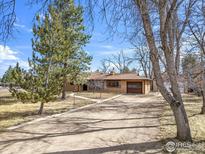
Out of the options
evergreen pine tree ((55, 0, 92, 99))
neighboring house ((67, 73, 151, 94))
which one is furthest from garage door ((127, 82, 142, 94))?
evergreen pine tree ((55, 0, 92, 99))

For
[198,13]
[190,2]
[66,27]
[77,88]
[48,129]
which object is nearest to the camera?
[48,129]

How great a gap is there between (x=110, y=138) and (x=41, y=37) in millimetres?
8676

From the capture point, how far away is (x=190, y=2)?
12719 millimetres

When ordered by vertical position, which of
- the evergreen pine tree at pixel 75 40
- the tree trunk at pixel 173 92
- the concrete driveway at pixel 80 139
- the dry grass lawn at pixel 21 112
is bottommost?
the concrete driveway at pixel 80 139

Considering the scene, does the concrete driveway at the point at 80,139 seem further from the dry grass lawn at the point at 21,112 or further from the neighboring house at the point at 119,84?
the neighboring house at the point at 119,84

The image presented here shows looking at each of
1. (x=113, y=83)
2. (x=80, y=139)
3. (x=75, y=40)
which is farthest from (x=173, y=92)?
(x=113, y=83)

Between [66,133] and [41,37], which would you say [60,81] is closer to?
[41,37]

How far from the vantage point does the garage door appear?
40594mm

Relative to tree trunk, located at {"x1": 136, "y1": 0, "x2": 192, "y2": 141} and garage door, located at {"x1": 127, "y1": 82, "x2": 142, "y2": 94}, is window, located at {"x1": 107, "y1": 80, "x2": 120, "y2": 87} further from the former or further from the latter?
tree trunk, located at {"x1": 136, "y1": 0, "x2": 192, "y2": 141}

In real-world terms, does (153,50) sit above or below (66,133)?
above

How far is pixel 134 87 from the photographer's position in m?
41.1

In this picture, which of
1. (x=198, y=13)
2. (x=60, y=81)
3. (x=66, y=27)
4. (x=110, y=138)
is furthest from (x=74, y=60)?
(x=110, y=138)

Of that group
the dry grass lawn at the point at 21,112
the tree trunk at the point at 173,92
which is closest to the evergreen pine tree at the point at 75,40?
the dry grass lawn at the point at 21,112

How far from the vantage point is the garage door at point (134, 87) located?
40.6 metres
